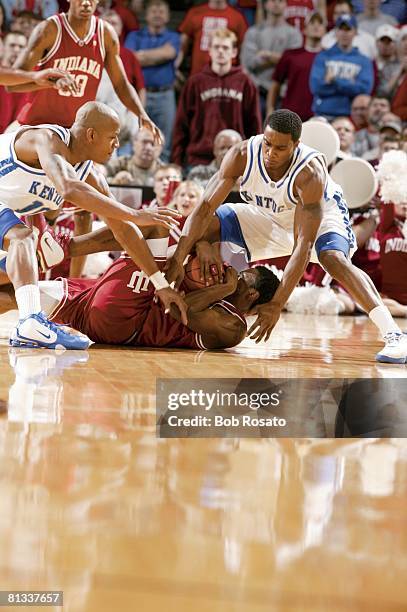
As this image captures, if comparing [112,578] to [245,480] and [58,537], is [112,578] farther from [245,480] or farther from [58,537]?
[245,480]

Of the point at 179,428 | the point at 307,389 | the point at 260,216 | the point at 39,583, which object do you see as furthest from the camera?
the point at 260,216

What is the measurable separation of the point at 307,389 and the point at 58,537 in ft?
4.87

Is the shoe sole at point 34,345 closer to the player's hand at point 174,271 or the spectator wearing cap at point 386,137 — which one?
the player's hand at point 174,271

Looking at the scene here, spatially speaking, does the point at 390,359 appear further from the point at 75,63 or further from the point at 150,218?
the point at 75,63

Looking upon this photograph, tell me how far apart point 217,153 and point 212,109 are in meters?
0.87

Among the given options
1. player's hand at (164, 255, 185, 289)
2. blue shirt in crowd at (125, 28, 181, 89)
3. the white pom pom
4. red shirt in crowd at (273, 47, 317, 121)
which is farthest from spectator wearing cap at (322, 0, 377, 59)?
player's hand at (164, 255, 185, 289)

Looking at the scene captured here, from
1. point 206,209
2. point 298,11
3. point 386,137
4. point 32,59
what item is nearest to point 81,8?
point 32,59

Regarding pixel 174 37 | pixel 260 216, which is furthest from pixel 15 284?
pixel 174 37

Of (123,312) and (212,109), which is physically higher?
(212,109)

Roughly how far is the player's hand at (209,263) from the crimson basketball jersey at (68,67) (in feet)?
4.75

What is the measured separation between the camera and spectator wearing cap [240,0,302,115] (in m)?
8.23

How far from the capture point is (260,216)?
4051mm

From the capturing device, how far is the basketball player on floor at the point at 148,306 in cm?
362

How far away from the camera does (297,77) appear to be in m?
8.02
